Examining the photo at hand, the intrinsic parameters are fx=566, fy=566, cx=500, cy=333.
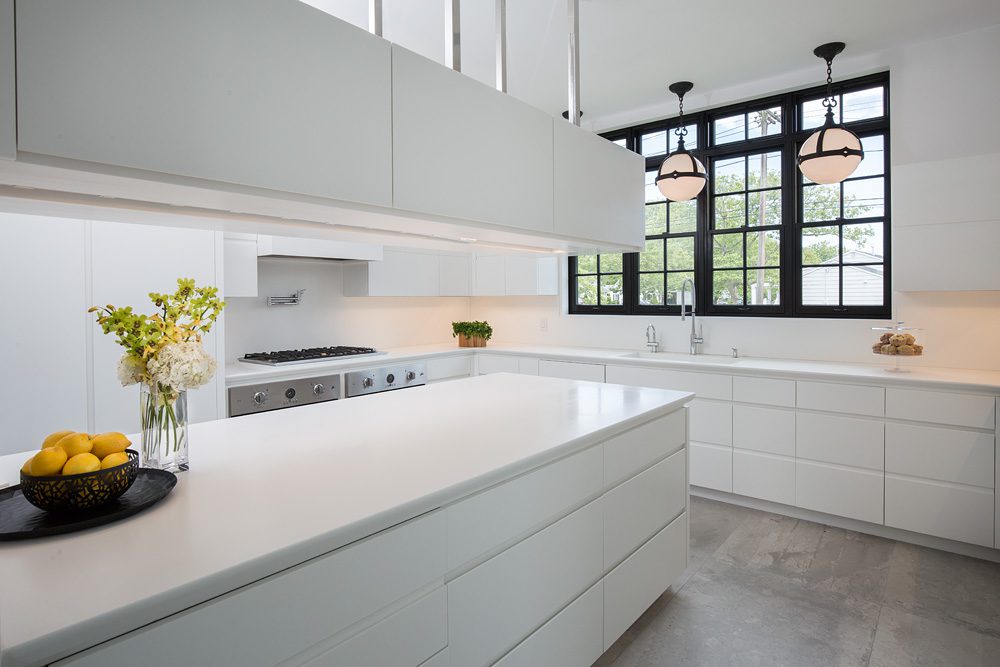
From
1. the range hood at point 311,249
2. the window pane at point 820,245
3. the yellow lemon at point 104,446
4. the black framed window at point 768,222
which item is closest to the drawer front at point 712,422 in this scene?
the black framed window at point 768,222

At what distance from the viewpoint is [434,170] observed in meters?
1.66

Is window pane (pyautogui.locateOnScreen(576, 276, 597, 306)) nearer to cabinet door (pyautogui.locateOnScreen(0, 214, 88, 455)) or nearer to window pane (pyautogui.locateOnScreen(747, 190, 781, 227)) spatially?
window pane (pyautogui.locateOnScreen(747, 190, 781, 227))

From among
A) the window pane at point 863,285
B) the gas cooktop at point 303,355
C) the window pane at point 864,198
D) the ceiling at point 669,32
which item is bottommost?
the gas cooktop at point 303,355

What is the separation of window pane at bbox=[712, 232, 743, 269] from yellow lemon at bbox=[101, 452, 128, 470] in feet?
13.6

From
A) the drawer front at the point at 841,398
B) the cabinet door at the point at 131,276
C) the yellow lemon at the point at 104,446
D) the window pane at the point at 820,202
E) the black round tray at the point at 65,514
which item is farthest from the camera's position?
the window pane at the point at 820,202

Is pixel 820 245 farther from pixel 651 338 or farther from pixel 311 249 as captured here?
pixel 311 249

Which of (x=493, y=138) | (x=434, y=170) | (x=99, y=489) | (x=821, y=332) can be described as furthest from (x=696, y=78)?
(x=99, y=489)

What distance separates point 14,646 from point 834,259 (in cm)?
442

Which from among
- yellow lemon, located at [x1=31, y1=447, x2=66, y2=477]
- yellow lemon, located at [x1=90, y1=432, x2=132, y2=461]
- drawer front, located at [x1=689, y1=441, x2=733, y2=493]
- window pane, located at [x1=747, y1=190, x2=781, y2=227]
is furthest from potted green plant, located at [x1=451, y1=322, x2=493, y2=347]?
yellow lemon, located at [x1=31, y1=447, x2=66, y2=477]

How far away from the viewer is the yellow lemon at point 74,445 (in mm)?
1137

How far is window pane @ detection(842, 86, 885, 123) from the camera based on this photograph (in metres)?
3.75

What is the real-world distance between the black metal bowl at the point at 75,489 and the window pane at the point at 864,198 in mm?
4274

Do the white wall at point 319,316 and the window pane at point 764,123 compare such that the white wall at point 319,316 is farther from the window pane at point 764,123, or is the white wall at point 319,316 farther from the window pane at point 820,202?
the window pane at point 820,202

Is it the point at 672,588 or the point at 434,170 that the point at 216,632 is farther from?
the point at 672,588
